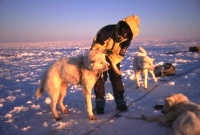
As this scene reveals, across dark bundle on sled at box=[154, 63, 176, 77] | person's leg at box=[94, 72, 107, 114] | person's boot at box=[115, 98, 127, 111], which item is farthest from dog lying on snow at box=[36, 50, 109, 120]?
dark bundle on sled at box=[154, 63, 176, 77]

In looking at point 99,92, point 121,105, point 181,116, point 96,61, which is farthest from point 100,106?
point 181,116

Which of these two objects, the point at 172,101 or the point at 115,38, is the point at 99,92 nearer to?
the point at 115,38

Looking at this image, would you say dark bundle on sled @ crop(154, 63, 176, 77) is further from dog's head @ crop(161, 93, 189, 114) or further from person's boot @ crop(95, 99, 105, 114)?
dog's head @ crop(161, 93, 189, 114)

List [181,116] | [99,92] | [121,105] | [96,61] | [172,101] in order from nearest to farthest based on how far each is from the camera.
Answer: [181,116]
[172,101]
[96,61]
[121,105]
[99,92]

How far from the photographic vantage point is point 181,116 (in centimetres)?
337

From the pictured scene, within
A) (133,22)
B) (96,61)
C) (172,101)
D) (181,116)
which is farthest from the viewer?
(133,22)

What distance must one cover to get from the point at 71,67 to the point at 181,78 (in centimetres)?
526

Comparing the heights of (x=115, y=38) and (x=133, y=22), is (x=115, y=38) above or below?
below

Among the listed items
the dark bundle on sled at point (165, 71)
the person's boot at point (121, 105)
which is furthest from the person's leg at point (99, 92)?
the dark bundle on sled at point (165, 71)

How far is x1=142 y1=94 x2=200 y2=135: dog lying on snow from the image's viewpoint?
10.2 ft

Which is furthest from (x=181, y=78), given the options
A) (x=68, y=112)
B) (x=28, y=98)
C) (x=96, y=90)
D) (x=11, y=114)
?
(x=11, y=114)

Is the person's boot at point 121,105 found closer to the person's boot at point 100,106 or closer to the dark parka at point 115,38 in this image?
the person's boot at point 100,106

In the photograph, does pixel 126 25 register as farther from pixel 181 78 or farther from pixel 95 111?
pixel 181 78

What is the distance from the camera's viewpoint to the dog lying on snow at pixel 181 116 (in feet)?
10.2
